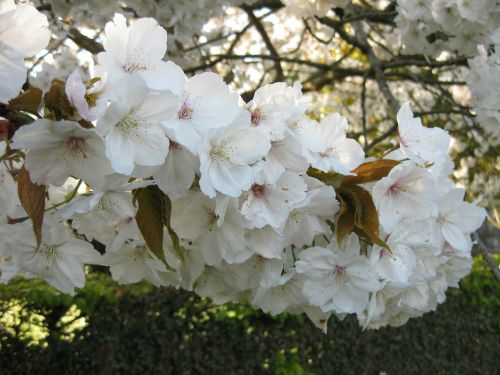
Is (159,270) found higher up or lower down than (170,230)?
lower down

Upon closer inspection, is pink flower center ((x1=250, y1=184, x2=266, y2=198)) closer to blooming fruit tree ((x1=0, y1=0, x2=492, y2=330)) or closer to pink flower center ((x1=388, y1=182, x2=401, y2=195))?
blooming fruit tree ((x1=0, y1=0, x2=492, y2=330))

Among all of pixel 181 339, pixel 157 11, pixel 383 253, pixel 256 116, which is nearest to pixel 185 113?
pixel 256 116

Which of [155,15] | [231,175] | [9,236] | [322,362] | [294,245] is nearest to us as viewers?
[231,175]

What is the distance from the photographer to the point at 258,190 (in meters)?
1.04

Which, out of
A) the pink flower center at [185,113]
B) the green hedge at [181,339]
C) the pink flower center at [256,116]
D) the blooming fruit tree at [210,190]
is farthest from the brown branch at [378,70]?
the green hedge at [181,339]

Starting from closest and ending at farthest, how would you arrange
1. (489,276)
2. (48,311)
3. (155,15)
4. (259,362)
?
(155,15) → (48,311) → (259,362) → (489,276)

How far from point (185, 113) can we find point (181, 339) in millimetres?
3320

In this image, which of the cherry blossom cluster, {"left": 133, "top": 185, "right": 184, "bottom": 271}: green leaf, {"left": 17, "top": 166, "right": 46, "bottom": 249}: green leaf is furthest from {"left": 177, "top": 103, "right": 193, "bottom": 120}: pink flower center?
the cherry blossom cluster

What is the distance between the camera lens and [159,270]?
1.28 m

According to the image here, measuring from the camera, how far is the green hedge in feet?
11.7

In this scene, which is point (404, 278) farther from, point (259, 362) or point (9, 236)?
point (259, 362)

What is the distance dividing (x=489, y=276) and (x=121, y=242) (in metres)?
5.38

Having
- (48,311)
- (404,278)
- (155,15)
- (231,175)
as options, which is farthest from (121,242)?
(48,311)

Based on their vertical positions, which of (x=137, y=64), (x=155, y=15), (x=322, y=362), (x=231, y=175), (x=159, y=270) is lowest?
(x=322, y=362)
